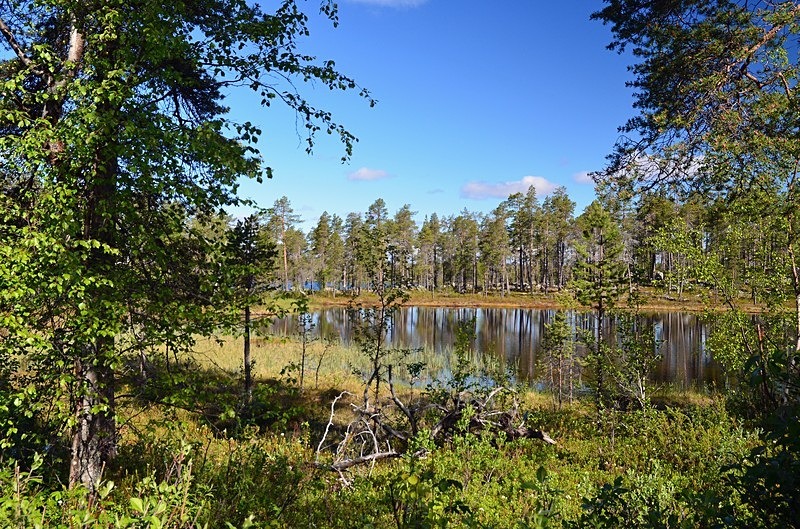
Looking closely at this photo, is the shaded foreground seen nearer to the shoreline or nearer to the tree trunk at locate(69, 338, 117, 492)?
the tree trunk at locate(69, 338, 117, 492)

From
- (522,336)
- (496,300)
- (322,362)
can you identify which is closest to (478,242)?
(496,300)

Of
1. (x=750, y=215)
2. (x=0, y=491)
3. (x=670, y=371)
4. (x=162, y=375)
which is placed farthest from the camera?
(x=670, y=371)

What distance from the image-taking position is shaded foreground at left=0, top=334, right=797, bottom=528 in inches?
106

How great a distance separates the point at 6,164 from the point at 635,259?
293ft

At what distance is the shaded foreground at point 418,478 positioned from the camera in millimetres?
2703

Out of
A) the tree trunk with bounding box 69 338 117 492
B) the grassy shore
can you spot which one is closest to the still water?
the grassy shore

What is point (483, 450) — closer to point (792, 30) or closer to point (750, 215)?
point (750, 215)

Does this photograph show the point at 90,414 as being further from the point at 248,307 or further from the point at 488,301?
the point at 488,301

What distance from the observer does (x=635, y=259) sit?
8112cm

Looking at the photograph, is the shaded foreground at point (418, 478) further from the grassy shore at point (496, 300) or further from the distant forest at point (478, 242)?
the grassy shore at point (496, 300)

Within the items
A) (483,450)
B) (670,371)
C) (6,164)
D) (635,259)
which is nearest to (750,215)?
(483,450)

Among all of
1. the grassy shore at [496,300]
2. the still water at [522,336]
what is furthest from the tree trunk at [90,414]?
the grassy shore at [496,300]

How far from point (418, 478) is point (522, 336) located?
37874 millimetres

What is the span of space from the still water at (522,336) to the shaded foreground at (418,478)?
3.01 m
